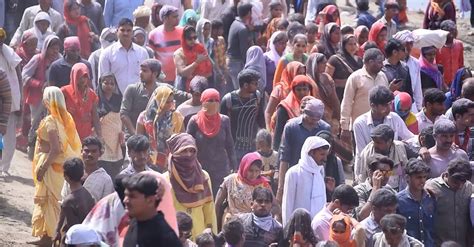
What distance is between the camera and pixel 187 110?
640 inches

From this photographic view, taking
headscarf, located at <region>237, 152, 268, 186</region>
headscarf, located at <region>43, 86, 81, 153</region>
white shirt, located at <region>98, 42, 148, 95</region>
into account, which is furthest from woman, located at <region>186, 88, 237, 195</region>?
white shirt, located at <region>98, 42, 148, 95</region>

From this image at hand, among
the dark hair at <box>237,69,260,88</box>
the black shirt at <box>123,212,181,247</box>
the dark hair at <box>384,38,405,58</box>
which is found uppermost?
the black shirt at <box>123,212,181,247</box>

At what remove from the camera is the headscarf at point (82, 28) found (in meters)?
20.2

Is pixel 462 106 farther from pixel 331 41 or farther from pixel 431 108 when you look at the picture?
pixel 331 41

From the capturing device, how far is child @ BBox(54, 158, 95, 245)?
42.7 feet

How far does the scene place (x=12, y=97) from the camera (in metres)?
17.2

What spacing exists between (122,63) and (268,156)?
3.11 meters

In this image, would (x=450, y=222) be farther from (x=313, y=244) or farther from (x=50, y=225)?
(x=50, y=225)

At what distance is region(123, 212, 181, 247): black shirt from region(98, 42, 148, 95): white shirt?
8.23 m

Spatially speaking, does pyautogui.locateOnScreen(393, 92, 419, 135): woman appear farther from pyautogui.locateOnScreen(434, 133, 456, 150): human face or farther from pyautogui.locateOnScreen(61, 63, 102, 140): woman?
pyautogui.locateOnScreen(61, 63, 102, 140): woman

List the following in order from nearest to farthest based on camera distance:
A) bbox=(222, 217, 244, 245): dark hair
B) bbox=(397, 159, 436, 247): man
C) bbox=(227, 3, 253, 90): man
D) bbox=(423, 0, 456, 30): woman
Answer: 1. bbox=(222, 217, 244, 245): dark hair
2. bbox=(397, 159, 436, 247): man
3. bbox=(227, 3, 253, 90): man
4. bbox=(423, 0, 456, 30): woman

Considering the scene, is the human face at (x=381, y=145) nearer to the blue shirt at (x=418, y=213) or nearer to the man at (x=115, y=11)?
the blue shirt at (x=418, y=213)

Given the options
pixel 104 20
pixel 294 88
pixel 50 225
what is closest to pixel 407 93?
pixel 294 88

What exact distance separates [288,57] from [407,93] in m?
1.98
